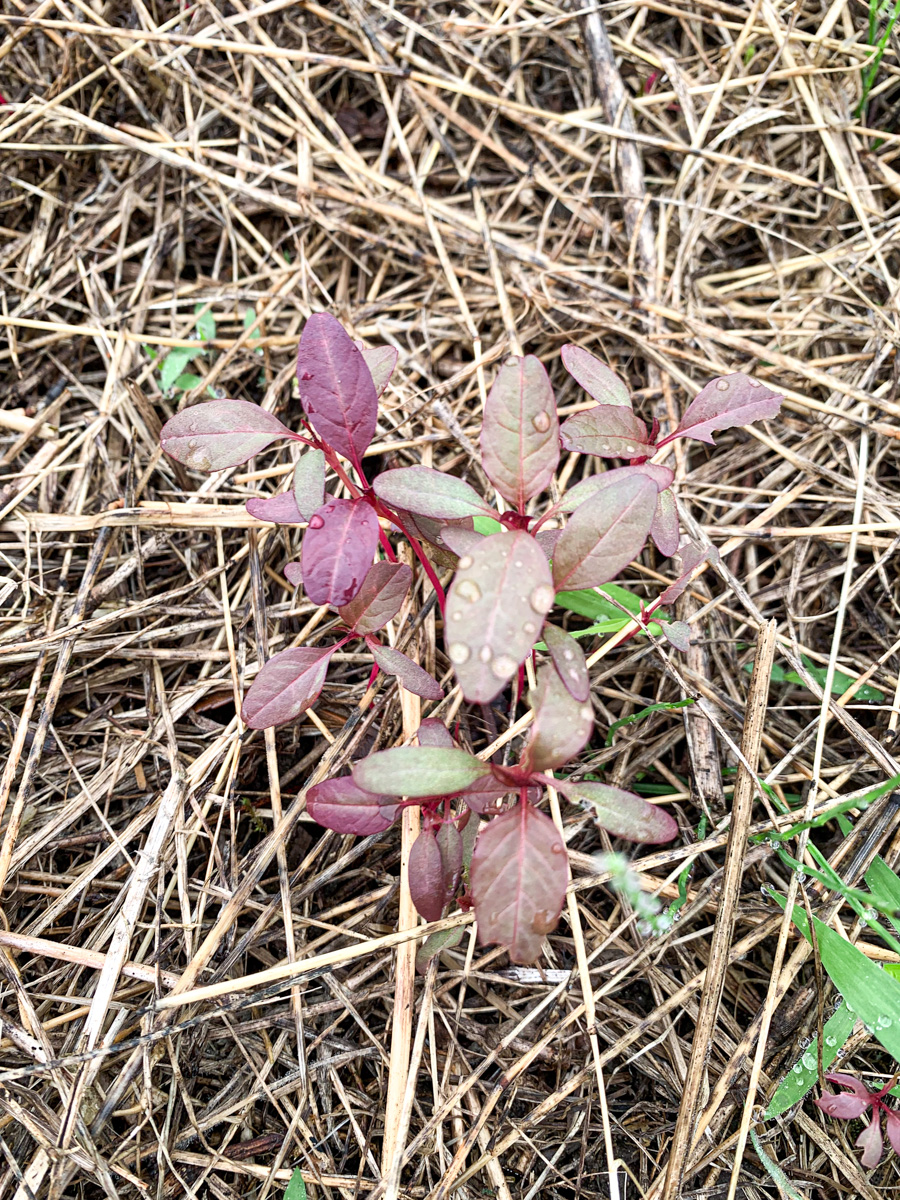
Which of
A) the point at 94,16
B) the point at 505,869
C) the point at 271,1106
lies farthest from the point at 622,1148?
the point at 94,16

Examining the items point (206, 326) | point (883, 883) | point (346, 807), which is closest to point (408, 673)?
point (346, 807)

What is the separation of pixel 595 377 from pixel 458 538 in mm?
396

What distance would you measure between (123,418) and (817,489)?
5.24ft

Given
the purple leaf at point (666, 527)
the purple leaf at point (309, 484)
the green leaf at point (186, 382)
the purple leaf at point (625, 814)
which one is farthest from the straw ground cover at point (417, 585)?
the purple leaf at point (309, 484)

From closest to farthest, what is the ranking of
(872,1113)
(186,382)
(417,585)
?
(872,1113) → (417,585) → (186,382)

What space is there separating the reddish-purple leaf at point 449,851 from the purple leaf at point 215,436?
25.2 inches

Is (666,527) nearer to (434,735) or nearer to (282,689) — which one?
(434,735)

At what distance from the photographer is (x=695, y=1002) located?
4.63 feet

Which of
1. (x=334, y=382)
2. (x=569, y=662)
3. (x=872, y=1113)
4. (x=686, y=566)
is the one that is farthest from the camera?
(x=686, y=566)

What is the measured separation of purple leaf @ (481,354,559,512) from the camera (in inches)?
41.8

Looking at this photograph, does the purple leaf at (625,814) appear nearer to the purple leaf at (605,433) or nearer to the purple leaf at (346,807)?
the purple leaf at (346,807)

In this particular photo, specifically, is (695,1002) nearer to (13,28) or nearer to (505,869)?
(505,869)

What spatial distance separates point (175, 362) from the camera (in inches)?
75.1

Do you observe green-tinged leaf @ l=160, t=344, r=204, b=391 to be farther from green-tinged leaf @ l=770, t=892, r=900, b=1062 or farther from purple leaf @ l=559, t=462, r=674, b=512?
green-tinged leaf @ l=770, t=892, r=900, b=1062
